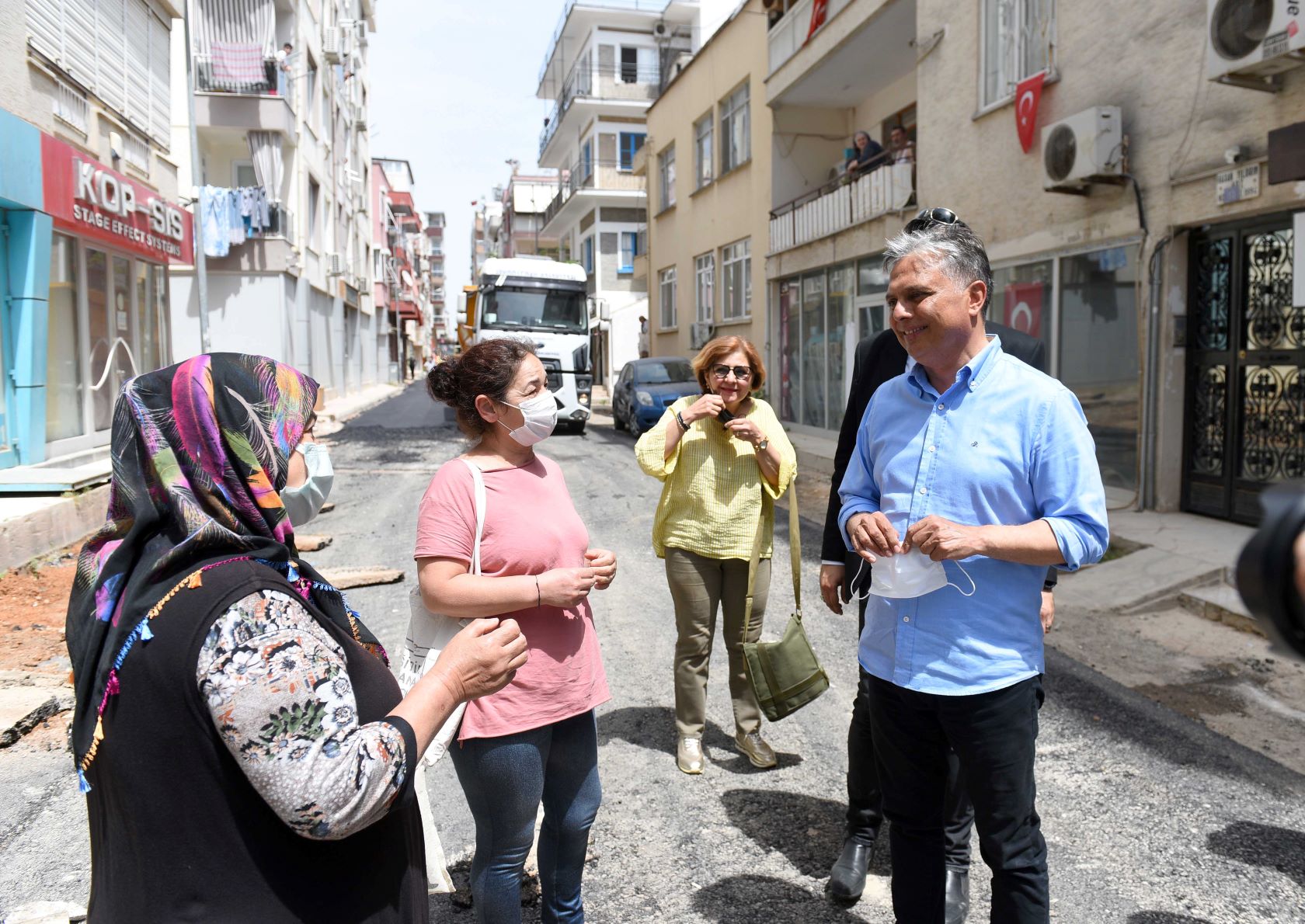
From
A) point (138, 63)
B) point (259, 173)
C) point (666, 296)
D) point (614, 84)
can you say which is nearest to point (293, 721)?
point (138, 63)

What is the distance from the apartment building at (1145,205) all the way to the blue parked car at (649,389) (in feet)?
20.1

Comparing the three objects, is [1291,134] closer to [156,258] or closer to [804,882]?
[804,882]

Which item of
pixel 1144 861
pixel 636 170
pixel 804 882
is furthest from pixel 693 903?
pixel 636 170

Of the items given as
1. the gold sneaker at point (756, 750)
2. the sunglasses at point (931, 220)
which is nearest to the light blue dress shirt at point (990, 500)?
the sunglasses at point (931, 220)

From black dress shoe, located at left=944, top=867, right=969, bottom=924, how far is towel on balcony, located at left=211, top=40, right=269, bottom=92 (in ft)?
81.1

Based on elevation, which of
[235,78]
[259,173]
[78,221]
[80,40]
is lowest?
[78,221]

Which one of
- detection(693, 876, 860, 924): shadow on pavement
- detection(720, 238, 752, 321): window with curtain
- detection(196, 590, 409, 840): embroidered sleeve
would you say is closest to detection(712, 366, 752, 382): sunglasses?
detection(693, 876, 860, 924): shadow on pavement

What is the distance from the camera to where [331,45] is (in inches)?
1222

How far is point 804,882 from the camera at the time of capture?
3178 millimetres

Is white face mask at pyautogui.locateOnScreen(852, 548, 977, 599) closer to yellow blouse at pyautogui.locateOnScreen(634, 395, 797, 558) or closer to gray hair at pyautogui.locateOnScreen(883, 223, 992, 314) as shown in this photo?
gray hair at pyautogui.locateOnScreen(883, 223, 992, 314)

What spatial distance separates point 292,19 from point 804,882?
92.2 feet

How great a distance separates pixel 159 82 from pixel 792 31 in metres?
10.9

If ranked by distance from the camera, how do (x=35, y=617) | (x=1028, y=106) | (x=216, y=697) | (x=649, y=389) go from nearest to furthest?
(x=216, y=697) → (x=35, y=617) → (x=1028, y=106) → (x=649, y=389)

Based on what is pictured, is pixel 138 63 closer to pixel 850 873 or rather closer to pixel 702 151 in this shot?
pixel 702 151
